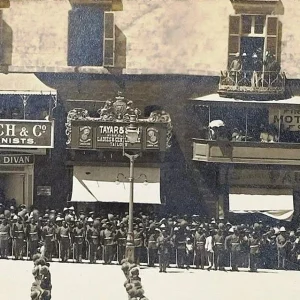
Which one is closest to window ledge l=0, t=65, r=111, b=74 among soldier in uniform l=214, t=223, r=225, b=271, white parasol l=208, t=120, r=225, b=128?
white parasol l=208, t=120, r=225, b=128

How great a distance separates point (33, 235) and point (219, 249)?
18.7 feet

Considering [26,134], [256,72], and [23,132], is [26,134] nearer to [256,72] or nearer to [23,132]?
[23,132]

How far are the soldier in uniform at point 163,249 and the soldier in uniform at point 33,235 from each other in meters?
3.76

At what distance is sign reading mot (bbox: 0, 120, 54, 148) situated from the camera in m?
41.4

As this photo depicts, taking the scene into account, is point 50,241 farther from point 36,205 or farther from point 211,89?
point 211,89

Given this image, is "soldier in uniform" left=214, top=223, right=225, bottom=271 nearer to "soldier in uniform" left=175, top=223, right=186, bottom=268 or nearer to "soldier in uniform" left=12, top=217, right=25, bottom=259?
"soldier in uniform" left=175, top=223, right=186, bottom=268

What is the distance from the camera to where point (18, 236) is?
125 feet

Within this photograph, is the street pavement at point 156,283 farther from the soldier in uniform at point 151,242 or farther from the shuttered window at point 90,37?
the shuttered window at point 90,37

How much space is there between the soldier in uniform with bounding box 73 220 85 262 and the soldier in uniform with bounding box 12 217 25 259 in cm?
161

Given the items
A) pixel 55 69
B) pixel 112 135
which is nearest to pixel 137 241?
pixel 112 135

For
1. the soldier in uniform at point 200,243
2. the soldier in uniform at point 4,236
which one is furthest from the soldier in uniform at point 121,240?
the soldier in uniform at point 4,236

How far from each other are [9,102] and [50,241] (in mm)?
6340

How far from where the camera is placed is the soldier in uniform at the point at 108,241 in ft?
124

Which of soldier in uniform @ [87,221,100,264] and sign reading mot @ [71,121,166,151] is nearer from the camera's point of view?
soldier in uniform @ [87,221,100,264]
